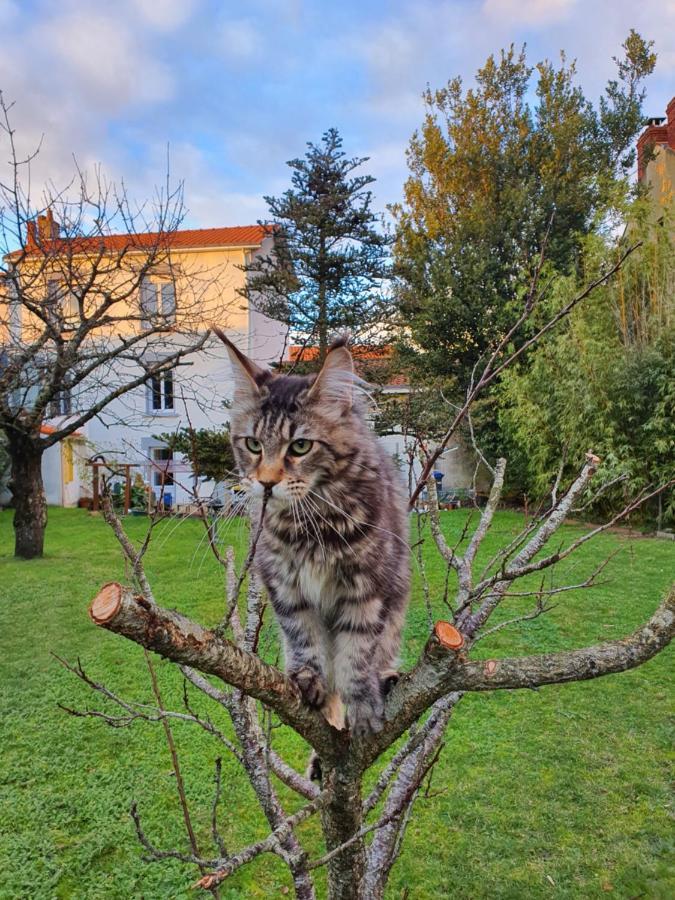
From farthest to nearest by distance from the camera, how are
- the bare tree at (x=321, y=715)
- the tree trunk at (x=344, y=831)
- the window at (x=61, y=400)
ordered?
the window at (x=61, y=400) < the tree trunk at (x=344, y=831) < the bare tree at (x=321, y=715)

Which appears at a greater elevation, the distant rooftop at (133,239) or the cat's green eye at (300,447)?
the distant rooftop at (133,239)

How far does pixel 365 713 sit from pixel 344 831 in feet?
0.82

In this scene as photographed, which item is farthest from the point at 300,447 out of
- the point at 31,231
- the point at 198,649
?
the point at 31,231

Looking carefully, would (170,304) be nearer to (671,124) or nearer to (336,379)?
(336,379)

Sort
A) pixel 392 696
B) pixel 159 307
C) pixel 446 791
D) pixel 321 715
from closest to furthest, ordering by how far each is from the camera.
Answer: pixel 392 696, pixel 321 715, pixel 446 791, pixel 159 307

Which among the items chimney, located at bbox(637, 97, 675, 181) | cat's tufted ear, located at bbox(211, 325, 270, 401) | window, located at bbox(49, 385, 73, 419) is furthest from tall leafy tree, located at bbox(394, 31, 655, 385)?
cat's tufted ear, located at bbox(211, 325, 270, 401)

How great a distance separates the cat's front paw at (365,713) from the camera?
1.44m

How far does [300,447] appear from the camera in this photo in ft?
4.98

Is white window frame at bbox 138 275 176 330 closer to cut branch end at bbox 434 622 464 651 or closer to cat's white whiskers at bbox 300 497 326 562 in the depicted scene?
cat's white whiskers at bbox 300 497 326 562

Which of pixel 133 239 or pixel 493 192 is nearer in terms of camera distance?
pixel 133 239

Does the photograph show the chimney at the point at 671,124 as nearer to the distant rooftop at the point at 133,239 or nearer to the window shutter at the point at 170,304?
the distant rooftop at the point at 133,239

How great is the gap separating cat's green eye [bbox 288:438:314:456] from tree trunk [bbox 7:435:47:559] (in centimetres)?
747

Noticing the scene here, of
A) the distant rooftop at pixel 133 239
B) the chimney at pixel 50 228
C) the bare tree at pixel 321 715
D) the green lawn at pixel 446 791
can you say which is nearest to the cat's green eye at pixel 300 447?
the bare tree at pixel 321 715

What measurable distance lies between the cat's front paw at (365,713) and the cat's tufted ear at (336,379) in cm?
74
